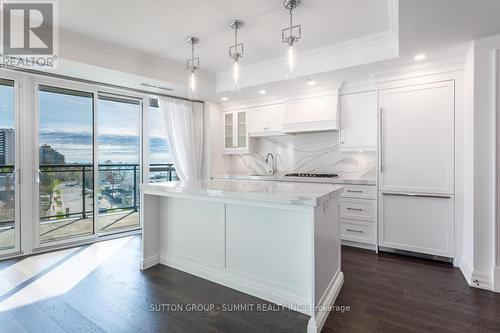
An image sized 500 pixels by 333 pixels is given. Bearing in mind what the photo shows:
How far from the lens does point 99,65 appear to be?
3.27 meters

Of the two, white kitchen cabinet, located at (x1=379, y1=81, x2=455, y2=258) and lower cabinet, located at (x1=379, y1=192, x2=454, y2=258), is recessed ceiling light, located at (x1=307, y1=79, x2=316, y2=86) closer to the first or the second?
white kitchen cabinet, located at (x1=379, y1=81, x2=455, y2=258)

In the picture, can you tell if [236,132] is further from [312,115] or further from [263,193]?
[263,193]

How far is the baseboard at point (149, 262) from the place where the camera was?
3.00m

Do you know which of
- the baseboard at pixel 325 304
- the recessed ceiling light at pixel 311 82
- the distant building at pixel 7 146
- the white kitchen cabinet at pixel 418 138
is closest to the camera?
the baseboard at pixel 325 304

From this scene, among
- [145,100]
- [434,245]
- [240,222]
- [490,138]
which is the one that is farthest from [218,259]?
[145,100]

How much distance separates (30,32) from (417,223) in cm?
489

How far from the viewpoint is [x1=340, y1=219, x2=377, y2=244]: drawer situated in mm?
3609

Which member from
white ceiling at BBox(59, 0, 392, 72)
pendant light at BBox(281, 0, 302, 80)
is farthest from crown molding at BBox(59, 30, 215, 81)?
pendant light at BBox(281, 0, 302, 80)

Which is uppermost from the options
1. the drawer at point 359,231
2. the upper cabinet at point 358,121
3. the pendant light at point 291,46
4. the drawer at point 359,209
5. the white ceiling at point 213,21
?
the white ceiling at point 213,21

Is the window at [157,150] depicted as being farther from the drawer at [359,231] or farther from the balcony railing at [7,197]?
the drawer at [359,231]

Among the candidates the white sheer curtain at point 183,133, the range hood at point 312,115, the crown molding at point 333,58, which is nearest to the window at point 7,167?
the white sheer curtain at point 183,133

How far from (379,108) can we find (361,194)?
117cm

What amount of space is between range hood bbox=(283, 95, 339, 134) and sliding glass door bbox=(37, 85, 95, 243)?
309 cm

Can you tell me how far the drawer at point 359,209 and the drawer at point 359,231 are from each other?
0.07 metres
